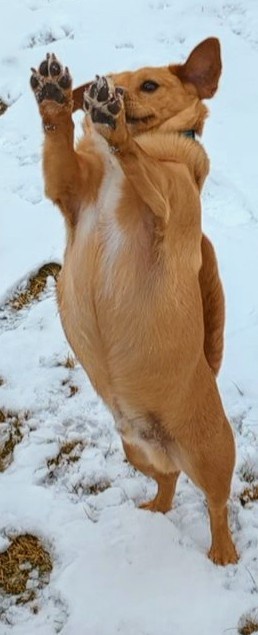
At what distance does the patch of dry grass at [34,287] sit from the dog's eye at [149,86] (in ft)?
7.03

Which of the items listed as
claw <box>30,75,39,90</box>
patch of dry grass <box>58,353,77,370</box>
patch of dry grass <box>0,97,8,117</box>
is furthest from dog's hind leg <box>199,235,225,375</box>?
patch of dry grass <box>0,97,8,117</box>

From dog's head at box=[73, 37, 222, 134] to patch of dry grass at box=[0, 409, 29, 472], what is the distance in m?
1.71

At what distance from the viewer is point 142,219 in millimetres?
2951

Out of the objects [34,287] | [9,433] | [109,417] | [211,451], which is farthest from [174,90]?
[34,287]

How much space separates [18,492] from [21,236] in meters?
2.04

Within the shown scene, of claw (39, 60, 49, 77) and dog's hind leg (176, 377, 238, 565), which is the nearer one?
claw (39, 60, 49, 77)

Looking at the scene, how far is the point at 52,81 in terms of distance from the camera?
2764mm

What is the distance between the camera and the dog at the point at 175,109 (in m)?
3.16

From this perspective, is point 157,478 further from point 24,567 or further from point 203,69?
point 203,69

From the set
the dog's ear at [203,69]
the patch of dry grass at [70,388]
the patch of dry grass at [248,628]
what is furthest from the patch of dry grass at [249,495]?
the dog's ear at [203,69]

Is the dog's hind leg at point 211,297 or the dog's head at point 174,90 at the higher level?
the dog's head at point 174,90

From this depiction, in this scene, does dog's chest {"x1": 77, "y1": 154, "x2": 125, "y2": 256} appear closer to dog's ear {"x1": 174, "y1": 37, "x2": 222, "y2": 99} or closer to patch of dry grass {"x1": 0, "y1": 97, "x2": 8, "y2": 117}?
dog's ear {"x1": 174, "y1": 37, "x2": 222, "y2": 99}

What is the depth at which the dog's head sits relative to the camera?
10.4ft

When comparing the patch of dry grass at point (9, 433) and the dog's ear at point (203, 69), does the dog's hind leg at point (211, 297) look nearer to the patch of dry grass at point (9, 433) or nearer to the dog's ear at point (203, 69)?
the dog's ear at point (203, 69)
